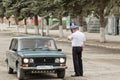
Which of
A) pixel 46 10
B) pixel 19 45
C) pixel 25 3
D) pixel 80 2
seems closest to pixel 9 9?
pixel 25 3

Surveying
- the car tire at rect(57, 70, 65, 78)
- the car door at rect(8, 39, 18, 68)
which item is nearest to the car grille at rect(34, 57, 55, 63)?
the car tire at rect(57, 70, 65, 78)

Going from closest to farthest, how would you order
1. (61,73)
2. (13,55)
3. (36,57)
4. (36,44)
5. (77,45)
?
(36,57) → (61,73) → (77,45) → (36,44) → (13,55)

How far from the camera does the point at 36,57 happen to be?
15422 millimetres

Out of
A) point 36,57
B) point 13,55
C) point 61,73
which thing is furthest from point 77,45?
point 13,55

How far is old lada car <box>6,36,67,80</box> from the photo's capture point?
1541 centimetres

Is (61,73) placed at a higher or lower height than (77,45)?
lower

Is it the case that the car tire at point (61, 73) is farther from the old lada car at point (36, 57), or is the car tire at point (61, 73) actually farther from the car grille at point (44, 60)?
the car grille at point (44, 60)

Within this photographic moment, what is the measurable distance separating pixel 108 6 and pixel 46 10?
60.0ft

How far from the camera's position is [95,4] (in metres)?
39.7

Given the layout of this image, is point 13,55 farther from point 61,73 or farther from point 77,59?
point 77,59

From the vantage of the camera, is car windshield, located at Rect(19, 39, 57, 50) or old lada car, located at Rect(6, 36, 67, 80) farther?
car windshield, located at Rect(19, 39, 57, 50)

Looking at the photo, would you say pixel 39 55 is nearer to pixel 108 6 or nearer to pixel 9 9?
pixel 108 6

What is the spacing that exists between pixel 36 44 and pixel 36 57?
1.22 meters

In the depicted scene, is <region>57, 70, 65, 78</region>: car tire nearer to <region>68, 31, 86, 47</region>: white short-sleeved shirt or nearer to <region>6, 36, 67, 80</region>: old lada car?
<region>6, 36, 67, 80</region>: old lada car
